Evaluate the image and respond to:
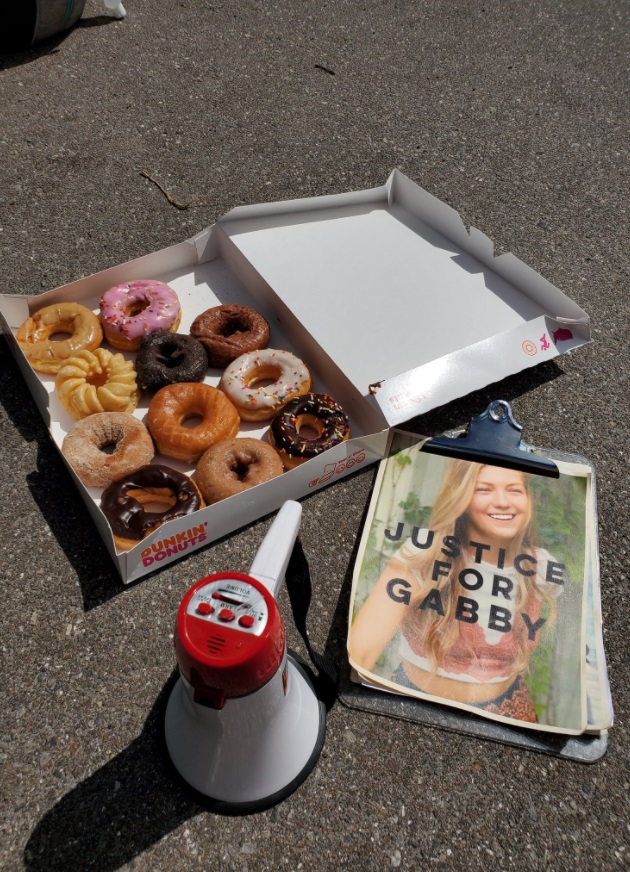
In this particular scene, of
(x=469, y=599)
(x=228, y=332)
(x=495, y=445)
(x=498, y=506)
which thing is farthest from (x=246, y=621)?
(x=228, y=332)

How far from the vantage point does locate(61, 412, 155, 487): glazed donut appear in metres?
2.06

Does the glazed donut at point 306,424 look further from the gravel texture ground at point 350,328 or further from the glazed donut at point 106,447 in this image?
the glazed donut at point 106,447

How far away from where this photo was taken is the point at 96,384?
2352 millimetres

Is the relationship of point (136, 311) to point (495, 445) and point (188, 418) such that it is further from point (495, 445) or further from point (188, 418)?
point (495, 445)

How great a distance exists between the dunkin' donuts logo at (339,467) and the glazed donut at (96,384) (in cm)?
68

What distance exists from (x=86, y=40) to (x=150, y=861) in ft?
13.5

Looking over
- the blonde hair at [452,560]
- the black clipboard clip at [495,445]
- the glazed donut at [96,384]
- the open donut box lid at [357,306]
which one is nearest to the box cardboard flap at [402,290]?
the open donut box lid at [357,306]

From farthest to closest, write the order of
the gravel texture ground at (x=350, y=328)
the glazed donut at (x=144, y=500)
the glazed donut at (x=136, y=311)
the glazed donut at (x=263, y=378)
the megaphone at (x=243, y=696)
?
1. the glazed donut at (x=136, y=311)
2. the glazed donut at (x=263, y=378)
3. the glazed donut at (x=144, y=500)
4. the gravel texture ground at (x=350, y=328)
5. the megaphone at (x=243, y=696)

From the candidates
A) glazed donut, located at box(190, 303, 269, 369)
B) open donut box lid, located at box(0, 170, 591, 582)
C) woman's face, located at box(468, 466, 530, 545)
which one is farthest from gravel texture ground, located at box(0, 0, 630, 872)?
glazed donut, located at box(190, 303, 269, 369)

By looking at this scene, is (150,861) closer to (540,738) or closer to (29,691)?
(29,691)

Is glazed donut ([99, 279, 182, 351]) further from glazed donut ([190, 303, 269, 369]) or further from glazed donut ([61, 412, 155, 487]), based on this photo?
glazed donut ([61, 412, 155, 487])

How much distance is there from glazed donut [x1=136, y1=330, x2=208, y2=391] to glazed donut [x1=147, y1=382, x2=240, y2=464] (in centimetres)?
5

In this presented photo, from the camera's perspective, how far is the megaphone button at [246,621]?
1258 mm

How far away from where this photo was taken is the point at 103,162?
330 centimetres
